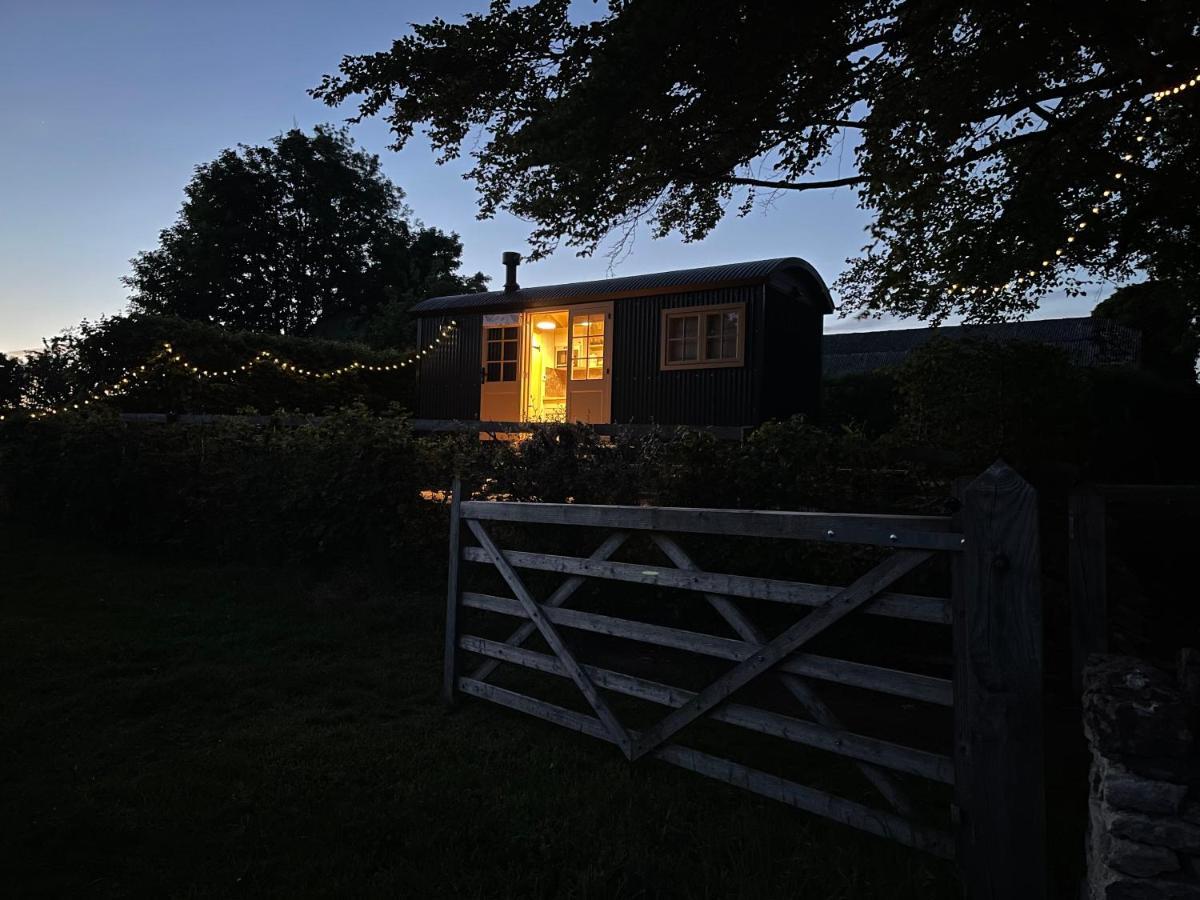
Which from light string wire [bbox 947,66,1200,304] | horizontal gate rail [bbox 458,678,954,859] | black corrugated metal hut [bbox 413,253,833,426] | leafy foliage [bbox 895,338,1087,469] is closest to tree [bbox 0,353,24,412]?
black corrugated metal hut [bbox 413,253,833,426]

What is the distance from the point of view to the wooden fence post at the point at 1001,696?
2.17 metres

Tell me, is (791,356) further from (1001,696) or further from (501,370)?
(1001,696)

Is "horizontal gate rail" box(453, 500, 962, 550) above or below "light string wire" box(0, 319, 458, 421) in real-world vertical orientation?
below

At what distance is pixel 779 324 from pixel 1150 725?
11.0m

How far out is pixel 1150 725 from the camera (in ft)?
5.74

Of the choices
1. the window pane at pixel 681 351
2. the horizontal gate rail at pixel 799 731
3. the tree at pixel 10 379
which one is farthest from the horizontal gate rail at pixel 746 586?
the tree at pixel 10 379

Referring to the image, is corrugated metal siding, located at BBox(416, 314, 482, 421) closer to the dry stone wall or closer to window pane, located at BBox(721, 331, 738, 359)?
window pane, located at BBox(721, 331, 738, 359)

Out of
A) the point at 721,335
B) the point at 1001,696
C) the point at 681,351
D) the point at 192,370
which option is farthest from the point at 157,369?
the point at 1001,696

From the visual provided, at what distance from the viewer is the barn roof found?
2286 cm

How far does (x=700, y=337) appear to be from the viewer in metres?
12.3

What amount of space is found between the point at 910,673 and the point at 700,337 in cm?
998

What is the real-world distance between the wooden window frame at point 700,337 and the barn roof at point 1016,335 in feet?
28.9

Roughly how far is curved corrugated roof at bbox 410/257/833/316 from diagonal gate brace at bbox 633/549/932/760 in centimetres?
958

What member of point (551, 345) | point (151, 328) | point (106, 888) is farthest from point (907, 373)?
point (151, 328)
